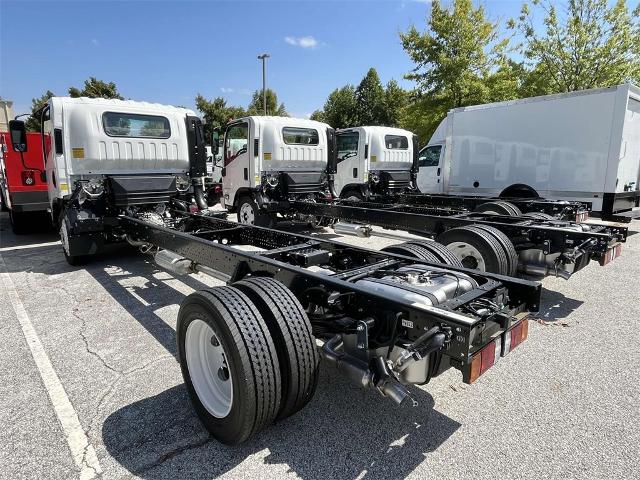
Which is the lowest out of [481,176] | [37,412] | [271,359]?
[37,412]

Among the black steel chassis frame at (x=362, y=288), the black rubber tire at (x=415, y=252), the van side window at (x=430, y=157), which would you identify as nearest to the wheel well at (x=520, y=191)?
the van side window at (x=430, y=157)

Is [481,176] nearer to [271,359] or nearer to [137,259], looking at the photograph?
[137,259]

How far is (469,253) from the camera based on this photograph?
15.7ft

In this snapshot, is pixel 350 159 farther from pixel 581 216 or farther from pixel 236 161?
pixel 581 216

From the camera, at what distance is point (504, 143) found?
10016mm

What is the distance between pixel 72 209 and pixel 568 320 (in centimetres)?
656

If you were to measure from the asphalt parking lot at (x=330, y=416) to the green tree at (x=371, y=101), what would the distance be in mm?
36260

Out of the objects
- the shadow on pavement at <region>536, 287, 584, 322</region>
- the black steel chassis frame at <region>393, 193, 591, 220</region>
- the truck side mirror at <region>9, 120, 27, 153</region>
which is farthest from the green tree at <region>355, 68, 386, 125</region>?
the shadow on pavement at <region>536, 287, 584, 322</region>

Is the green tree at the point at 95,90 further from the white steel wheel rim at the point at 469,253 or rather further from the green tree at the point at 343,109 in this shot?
the white steel wheel rim at the point at 469,253

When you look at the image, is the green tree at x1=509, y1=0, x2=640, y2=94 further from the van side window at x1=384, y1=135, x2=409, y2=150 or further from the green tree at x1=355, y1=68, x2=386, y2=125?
the green tree at x1=355, y1=68, x2=386, y2=125

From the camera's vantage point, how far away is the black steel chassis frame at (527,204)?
6951 millimetres

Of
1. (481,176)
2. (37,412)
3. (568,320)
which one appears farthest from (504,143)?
(37,412)

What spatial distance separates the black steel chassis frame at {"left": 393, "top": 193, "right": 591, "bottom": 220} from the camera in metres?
6.95

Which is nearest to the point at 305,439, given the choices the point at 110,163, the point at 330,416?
the point at 330,416
